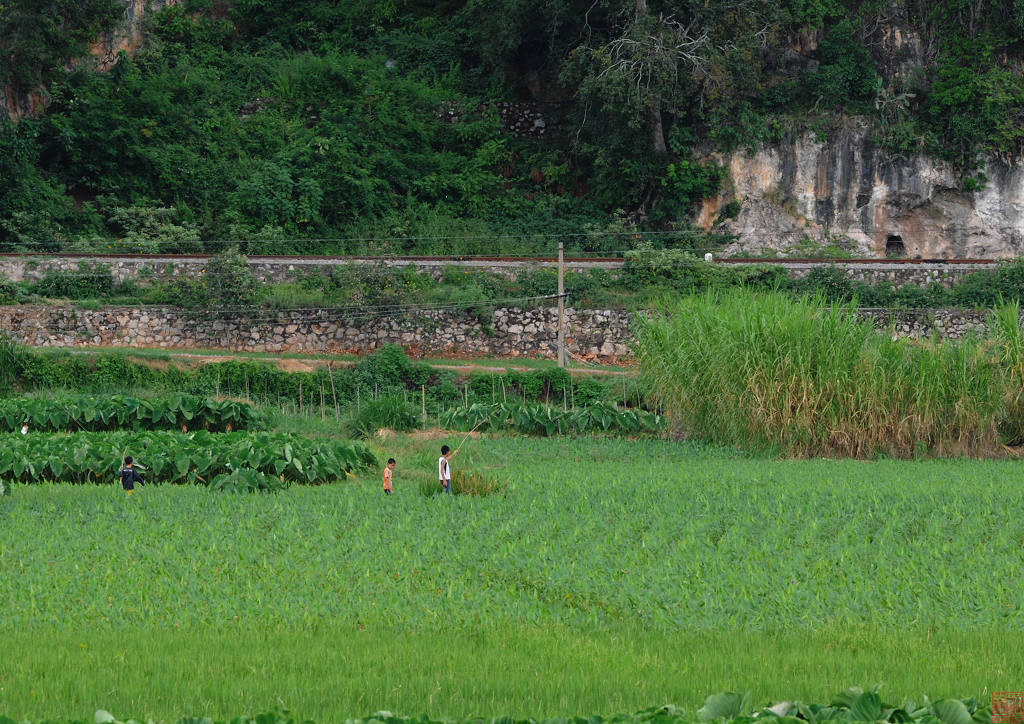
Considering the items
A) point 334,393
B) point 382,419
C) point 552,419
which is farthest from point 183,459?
point 334,393

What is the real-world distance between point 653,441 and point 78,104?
24610 mm

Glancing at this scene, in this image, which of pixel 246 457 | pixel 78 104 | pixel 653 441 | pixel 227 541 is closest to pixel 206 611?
pixel 227 541

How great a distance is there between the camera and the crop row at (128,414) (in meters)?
24.0

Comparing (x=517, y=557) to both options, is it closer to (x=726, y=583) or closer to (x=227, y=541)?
(x=726, y=583)

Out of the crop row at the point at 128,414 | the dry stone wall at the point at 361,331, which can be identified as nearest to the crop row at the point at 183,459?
the crop row at the point at 128,414

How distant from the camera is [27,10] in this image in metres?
36.6

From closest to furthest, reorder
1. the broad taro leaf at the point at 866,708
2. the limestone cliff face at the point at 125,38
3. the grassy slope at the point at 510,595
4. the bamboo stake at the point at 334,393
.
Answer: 1. the broad taro leaf at the point at 866,708
2. the grassy slope at the point at 510,595
3. the bamboo stake at the point at 334,393
4. the limestone cliff face at the point at 125,38

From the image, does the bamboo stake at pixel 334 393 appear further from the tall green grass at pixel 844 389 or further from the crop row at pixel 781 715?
the crop row at pixel 781 715

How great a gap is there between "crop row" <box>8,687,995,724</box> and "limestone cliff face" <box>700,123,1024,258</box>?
107 feet

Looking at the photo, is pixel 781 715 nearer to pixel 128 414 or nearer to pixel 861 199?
pixel 128 414

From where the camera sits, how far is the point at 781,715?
6.80 m

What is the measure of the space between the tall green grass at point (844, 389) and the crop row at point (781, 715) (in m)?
14.2

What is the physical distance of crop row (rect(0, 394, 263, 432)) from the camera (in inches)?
943

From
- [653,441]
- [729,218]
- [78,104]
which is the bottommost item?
[653,441]
